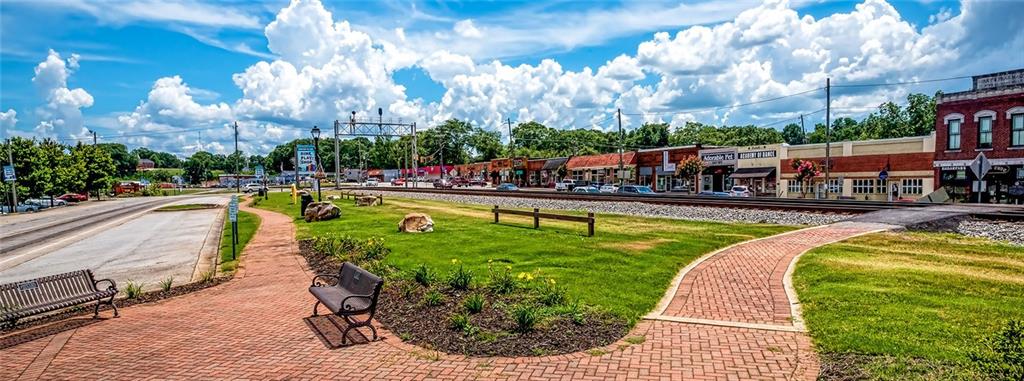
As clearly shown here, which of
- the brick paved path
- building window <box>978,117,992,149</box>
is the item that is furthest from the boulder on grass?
building window <box>978,117,992,149</box>

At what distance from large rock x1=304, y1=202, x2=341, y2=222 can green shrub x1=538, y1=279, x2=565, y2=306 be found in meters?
17.9

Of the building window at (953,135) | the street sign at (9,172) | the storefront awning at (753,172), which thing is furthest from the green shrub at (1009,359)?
the street sign at (9,172)

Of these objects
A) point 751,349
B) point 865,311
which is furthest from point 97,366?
point 865,311

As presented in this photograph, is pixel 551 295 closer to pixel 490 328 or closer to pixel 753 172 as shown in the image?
pixel 490 328

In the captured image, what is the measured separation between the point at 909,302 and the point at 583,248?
6950mm

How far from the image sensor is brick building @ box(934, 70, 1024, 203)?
33656mm

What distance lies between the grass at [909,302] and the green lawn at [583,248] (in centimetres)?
237

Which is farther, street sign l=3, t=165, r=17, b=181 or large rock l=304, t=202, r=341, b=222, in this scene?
street sign l=3, t=165, r=17, b=181

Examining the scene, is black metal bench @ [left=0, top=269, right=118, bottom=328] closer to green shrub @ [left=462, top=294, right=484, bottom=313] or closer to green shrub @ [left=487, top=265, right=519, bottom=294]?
green shrub @ [left=462, top=294, right=484, bottom=313]

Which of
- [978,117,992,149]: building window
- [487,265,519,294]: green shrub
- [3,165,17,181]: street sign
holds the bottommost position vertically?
[487,265,519,294]: green shrub

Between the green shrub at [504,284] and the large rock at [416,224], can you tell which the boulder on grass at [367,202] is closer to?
the large rock at [416,224]

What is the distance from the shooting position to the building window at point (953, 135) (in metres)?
36.5

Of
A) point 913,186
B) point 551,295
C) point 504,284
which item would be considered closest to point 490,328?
point 551,295

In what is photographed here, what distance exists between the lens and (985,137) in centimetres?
3512
